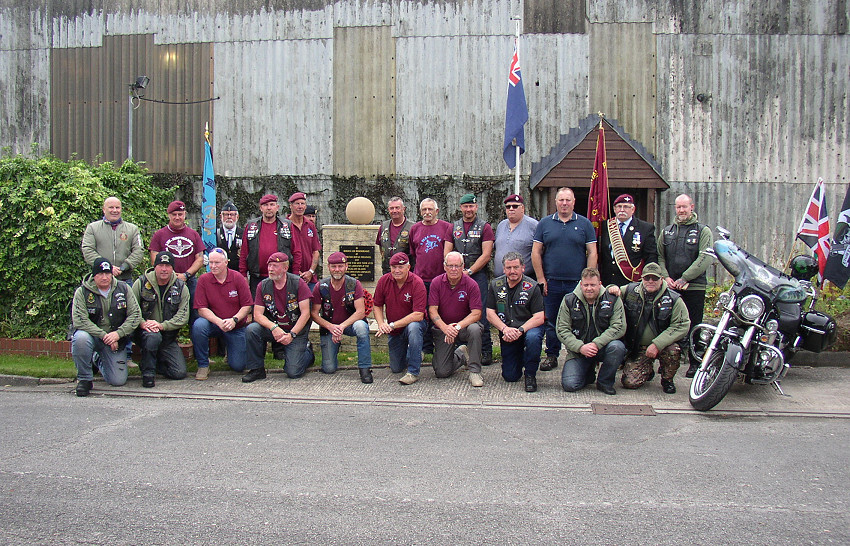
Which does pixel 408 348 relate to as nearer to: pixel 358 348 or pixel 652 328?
pixel 358 348

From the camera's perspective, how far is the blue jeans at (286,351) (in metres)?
7.99

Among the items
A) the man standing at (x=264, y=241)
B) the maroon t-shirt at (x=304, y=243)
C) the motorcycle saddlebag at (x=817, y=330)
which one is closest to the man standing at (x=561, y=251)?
the motorcycle saddlebag at (x=817, y=330)

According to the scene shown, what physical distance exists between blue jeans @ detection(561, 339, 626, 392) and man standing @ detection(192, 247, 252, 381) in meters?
3.70

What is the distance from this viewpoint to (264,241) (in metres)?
8.96

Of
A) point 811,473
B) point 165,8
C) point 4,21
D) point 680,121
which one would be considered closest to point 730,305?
point 811,473

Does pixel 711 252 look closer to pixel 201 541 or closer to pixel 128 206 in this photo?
pixel 201 541

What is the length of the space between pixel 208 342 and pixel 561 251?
4.22 m

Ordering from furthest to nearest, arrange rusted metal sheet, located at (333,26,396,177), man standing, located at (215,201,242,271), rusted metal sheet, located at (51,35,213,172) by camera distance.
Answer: rusted metal sheet, located at (51,35,213,172) → rusted metal sheet, located at (333,26,396,177) → man standing, located at (215,201,242,271)

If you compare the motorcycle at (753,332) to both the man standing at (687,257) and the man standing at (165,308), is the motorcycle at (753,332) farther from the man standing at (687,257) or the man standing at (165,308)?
the man standing at (165,308)

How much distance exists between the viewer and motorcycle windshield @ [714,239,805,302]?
6922 millimetres

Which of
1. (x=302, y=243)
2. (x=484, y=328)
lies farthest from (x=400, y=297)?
(x=302, y=243)

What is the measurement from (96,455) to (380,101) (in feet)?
34.9

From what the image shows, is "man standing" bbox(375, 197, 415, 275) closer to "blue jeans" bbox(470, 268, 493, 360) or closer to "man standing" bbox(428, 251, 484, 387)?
"blue jeans" bbox(470, 268, 493, 360)

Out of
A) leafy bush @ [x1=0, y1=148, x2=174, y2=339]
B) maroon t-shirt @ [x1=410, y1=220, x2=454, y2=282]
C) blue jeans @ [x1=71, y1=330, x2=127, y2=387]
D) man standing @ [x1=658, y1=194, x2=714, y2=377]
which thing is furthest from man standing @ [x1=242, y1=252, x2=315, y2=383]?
man standing @ [x1=658, y1=194, x2=714, y2=377]
